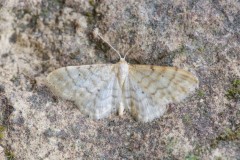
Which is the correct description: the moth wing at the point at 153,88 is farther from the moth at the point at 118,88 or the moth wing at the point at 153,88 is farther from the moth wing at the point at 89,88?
the moth wing at the point at 89,88

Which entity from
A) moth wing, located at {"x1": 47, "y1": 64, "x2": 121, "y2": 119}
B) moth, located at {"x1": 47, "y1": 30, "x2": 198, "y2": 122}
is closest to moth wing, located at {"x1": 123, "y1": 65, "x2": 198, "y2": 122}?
moth, located at {"x1": 47, "y1": 30, "x2": 198, "y2": 122}

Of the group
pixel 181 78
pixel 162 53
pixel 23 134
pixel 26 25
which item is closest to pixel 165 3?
pixel 162 53

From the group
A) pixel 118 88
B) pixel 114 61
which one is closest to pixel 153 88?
pixel 118 88

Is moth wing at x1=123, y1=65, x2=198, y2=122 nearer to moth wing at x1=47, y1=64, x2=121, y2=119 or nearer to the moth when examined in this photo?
the moth

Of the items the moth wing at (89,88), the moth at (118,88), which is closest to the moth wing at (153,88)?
the moth at (118,88)

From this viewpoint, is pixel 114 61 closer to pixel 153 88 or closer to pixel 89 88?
pixel 89 88
